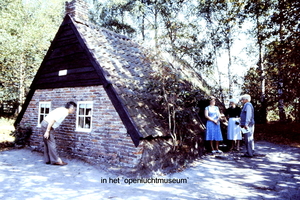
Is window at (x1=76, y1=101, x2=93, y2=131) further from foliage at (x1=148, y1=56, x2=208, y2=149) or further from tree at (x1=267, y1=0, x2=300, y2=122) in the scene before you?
tree at (x1=267, y1=0, x2=300, y2=122)

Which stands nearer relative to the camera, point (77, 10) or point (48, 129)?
point (48, 129)

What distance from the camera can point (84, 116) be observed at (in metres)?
7.64

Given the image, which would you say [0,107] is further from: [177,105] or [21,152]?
[177,105]

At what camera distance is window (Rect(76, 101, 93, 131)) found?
7.53 metres

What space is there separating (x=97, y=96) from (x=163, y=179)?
3.46m

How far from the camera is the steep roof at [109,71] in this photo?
6.45m

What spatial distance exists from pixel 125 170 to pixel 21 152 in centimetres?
490

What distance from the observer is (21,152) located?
8398 millimetres

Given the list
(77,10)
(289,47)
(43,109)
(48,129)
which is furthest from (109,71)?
(289,47)

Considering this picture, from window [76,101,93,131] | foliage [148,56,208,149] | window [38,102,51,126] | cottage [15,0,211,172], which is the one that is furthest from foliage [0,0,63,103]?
foliage [148,56,208,149]

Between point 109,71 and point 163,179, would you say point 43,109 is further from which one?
point 163,179

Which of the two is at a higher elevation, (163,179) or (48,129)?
(48,129)

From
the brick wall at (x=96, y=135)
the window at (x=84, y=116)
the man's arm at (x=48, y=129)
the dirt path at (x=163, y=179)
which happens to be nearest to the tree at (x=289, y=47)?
the dirt path at (x=163, y=179)

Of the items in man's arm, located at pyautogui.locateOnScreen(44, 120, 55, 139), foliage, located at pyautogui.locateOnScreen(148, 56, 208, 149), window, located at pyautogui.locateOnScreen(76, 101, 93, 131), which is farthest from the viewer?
window, located at pyautogui.locateOnScreen(76, 101, 93, 131)
